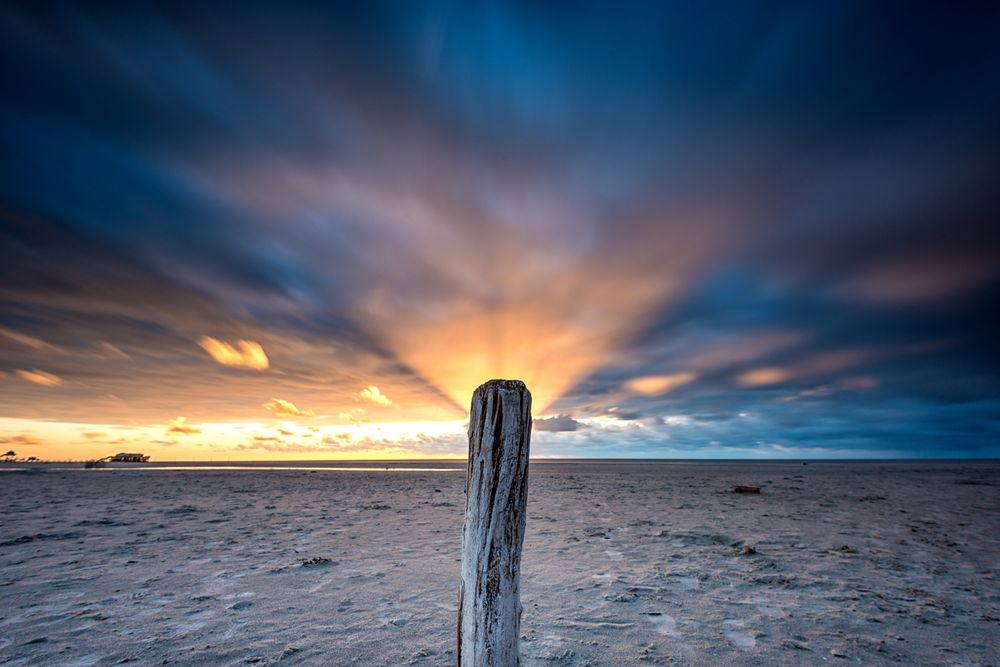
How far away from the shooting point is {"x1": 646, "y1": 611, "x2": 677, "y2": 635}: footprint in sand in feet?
18.2

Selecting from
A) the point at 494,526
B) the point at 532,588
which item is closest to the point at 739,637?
the point at 532,588

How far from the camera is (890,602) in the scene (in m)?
6.46

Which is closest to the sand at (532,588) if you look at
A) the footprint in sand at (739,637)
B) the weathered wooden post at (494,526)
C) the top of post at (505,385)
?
the footprint in sand at (739,637)

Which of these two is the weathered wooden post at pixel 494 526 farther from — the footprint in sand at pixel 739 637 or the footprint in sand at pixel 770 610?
the footprint in sand at pixel 770 610

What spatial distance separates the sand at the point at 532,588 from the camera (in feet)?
16.6

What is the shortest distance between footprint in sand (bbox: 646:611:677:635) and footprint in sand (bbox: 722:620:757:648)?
1.91ft

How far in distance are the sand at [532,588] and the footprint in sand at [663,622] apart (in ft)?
0.09

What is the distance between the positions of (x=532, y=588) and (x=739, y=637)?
9.46 ft

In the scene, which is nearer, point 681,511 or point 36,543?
point 36,543

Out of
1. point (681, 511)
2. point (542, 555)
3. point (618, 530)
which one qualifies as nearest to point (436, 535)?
point (542, 555)

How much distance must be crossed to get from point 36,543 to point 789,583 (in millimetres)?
14497

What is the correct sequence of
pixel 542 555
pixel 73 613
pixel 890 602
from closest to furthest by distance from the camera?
pixel 73 613 → pixel 890 602 → pixel 542 555

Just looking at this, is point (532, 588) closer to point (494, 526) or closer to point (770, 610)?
point (770, 610)

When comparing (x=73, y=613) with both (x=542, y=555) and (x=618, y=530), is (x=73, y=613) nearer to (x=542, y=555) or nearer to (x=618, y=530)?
(x=542, y=555)
